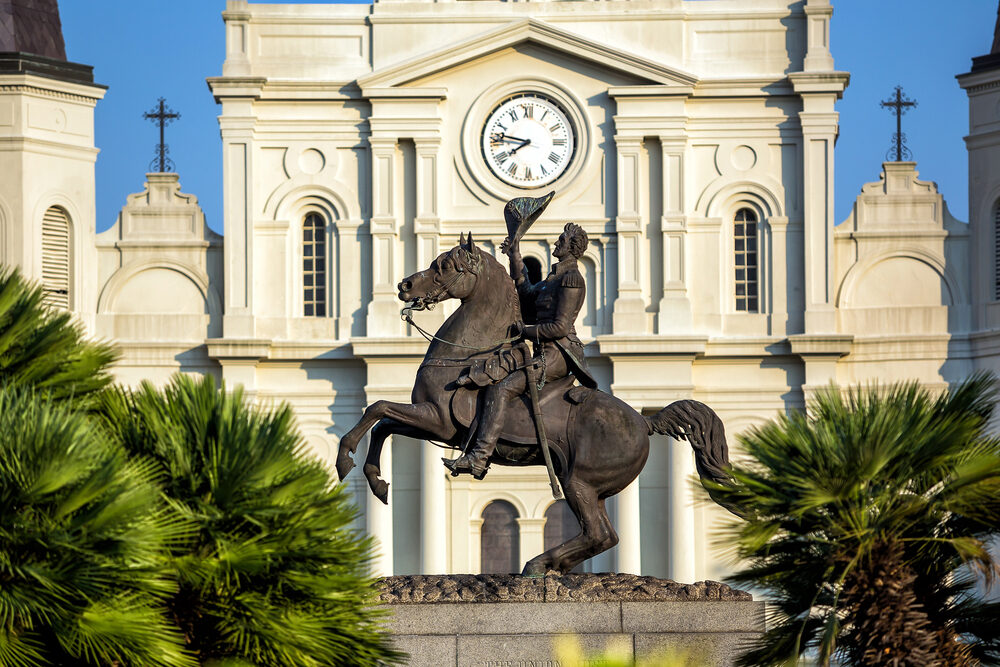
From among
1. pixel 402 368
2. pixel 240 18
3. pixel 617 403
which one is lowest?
pixel 617 403

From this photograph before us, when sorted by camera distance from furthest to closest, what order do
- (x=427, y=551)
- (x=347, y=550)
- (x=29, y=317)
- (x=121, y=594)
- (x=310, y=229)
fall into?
(x=310, y=229) < (x=427, y=551) < (x=29, y=317) < (x=347, y=550) < (x=121, y=594)

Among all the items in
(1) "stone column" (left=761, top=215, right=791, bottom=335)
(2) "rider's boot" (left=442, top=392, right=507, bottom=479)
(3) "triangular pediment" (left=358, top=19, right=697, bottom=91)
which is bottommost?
(2) "rider's boot" (left=442, top=392, right=507, bottom=479)

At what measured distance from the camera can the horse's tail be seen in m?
18.0

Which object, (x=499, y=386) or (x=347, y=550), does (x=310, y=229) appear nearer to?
(x=499, y=386)

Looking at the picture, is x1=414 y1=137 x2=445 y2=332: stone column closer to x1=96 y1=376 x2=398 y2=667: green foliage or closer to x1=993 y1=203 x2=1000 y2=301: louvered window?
x1=993 y1=203 x2=1000 y2=301: louvered window

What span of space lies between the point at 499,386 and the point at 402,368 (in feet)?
84.9

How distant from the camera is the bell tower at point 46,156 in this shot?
4334 cm

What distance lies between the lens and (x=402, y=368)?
43.6 m

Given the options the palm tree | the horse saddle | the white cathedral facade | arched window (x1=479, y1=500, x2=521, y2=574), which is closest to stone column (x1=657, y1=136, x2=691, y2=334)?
the white cathedral facade

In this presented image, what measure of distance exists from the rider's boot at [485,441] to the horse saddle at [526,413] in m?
0.15

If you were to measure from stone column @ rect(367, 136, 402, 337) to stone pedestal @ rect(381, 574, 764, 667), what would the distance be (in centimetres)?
2718

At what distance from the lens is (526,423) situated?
704 inches

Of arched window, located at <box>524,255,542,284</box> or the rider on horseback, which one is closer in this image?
the rider on horseback

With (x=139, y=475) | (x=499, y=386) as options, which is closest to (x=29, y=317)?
(x=139, y=475)
